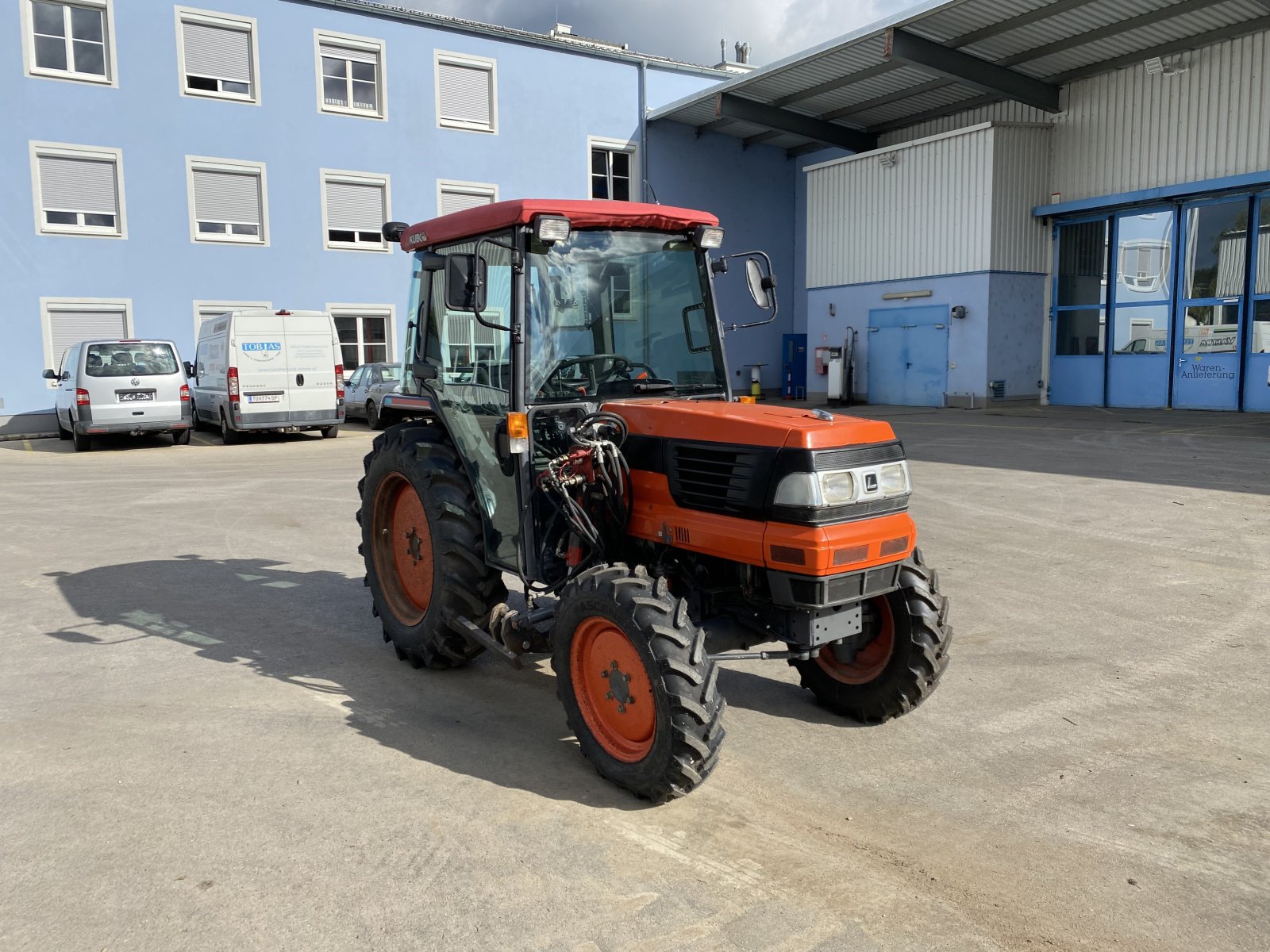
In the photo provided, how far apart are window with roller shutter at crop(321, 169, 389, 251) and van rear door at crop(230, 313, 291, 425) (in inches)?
272

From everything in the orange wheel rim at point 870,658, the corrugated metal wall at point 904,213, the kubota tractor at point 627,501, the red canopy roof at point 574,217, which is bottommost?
the orange wheel rim at point 870,658

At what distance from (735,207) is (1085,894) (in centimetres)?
2862

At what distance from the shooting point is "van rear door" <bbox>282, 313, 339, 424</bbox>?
17.7 meters

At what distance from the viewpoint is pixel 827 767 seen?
4070 mm

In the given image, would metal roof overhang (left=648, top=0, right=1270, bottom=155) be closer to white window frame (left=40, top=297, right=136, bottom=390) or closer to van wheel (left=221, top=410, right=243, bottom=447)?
van wheel (left=221, top=410, right=243, bottom=447)

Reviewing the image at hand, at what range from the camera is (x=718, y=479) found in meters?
3.94

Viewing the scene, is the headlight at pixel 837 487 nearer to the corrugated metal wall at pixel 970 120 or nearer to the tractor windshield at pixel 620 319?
the tractor windshield at pixel 620 319

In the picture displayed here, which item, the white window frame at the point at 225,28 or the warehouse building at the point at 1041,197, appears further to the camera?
the white window frame at the point at 225,28

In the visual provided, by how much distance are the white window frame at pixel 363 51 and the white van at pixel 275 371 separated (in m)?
7.90

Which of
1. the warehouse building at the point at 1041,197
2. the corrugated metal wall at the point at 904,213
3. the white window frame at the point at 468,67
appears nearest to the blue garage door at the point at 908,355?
the warehouse building at the point at 1041,197

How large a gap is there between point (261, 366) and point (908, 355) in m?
15.0

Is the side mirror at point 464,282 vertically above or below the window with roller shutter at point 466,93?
below

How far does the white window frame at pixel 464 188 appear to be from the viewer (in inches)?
994

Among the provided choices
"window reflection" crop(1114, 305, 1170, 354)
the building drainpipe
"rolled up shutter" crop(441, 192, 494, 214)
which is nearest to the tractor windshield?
"window reflection" crop(1114, 305, 1170, 354)
